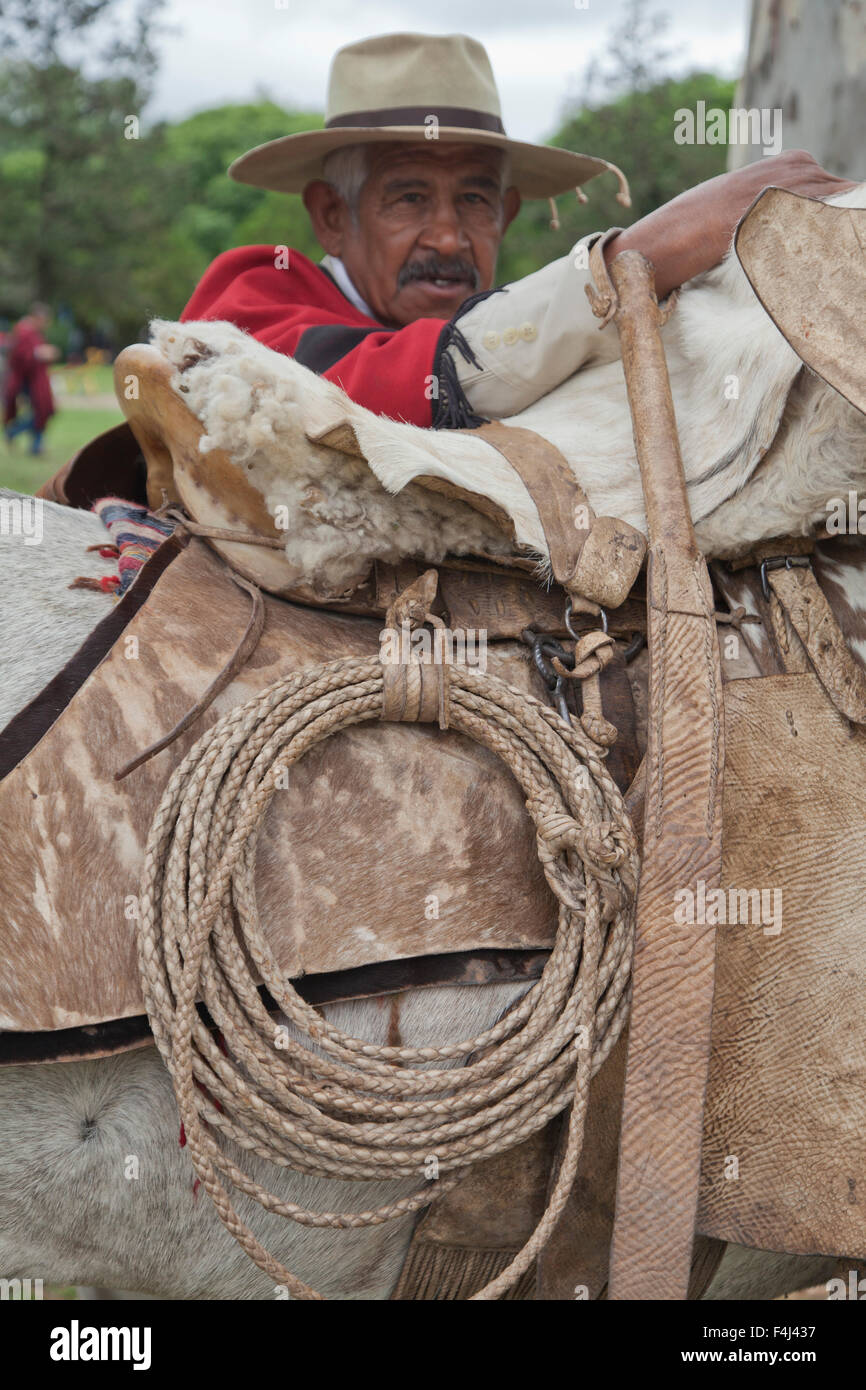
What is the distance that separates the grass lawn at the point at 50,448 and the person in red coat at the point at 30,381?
0.28m

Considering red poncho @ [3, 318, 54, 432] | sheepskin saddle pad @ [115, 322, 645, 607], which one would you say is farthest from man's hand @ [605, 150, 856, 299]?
red poncho @ [3, 318, 54, 432]

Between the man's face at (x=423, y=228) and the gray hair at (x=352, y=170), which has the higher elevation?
the gray hair at (x=352, y=170)

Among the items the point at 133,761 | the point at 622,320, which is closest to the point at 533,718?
the point at 133,761

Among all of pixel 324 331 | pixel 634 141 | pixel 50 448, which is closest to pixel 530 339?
pixel 324 331

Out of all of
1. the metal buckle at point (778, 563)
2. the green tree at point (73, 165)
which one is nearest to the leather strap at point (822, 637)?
the metal buckle at point (778, 563)

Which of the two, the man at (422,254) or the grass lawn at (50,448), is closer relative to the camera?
the man at (422,254)

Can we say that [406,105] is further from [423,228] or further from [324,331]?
[324,331]

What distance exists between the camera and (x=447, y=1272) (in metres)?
1.23

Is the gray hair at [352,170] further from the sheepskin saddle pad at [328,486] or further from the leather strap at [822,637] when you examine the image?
the leather strap at [822,637]

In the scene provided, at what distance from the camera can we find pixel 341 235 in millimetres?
2318

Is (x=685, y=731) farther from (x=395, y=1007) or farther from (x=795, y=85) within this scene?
(x=795, y=85)

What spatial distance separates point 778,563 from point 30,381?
1260 centimetres

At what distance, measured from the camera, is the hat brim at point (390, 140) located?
2.10m

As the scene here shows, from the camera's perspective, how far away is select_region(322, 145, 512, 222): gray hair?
2.22m
